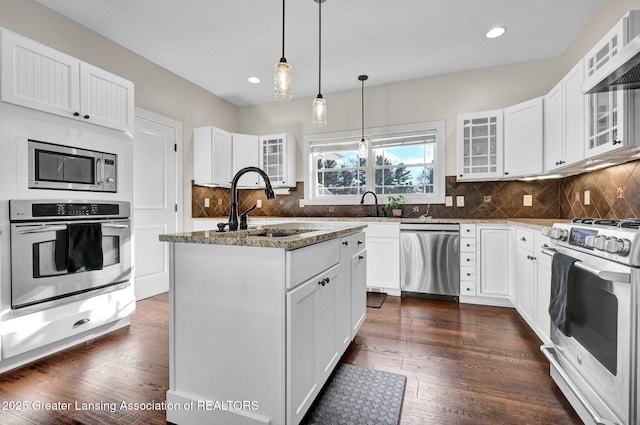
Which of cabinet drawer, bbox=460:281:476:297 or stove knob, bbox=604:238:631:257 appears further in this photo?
cabinet drawer, bbox=460:281:476:297

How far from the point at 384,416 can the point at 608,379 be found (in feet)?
3.16

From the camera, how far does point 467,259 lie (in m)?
3.34

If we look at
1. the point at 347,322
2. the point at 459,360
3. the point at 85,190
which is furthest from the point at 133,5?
the point at 459,360

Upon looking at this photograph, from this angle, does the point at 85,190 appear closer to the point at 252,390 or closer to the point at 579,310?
the point at 252,390

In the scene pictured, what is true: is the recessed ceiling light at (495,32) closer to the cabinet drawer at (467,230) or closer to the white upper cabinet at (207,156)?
the cabinet drawer at (467,230)

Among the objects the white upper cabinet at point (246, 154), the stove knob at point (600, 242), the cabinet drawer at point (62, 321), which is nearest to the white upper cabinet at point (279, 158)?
the white upper cabinet at point (246, 154)

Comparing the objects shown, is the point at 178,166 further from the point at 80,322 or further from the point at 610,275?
the point at 610,275

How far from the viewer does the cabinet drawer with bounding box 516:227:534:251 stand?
2529mm

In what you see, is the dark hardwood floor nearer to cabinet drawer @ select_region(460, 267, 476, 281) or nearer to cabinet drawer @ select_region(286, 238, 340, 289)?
cabinet drawer @ select_region(460, 267, 476, 281)

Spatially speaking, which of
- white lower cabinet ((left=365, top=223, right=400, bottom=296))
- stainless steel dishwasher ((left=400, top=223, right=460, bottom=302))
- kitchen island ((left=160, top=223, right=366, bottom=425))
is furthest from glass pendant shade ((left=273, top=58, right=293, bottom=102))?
stainless steel dishwasher ((left=400, top=223, right=460, bottom=302))

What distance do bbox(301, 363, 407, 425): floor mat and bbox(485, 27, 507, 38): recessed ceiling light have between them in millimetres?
3201

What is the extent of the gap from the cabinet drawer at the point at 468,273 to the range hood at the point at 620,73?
6.84 feet

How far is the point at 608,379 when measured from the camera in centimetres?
127

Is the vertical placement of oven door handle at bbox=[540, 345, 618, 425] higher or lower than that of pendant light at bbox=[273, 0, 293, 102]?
lower
